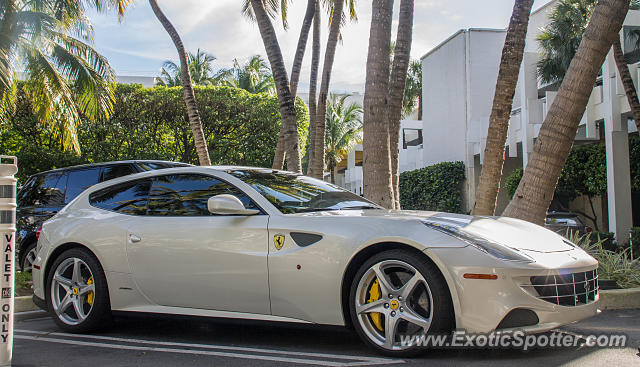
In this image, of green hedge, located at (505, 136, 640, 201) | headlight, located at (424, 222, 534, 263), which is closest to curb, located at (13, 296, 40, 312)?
headlight, located at (424, 222, 534, 263)

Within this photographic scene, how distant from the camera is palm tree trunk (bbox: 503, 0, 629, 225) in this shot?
6777mm

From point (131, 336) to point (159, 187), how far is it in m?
1.32

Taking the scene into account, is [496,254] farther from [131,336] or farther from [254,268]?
[131,336]

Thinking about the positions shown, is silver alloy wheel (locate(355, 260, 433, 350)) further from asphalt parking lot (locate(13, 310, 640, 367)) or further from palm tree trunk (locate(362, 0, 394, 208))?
palm tree trunk (locate(362, 0, 394, 208))

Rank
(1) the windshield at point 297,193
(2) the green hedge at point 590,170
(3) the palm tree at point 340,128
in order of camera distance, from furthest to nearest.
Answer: (3) the palm tree at point 340,128
(2) the green hedge at point 590,170
(1) the windshield at point 297,193

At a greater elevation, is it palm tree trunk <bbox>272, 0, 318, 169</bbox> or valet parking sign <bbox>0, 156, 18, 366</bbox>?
palm tree trunk <bbox>272, 0, 318, 169</bbox>

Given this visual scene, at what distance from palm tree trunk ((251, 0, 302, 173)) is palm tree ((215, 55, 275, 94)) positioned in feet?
99.9

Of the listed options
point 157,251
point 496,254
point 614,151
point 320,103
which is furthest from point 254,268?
point 614,151

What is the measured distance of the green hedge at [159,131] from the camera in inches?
802

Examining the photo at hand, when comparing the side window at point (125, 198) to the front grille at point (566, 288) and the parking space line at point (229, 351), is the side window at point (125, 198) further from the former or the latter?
the front grille at point (566, 288)

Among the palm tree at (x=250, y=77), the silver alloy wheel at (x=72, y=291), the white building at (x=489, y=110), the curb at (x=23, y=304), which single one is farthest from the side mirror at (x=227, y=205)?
the palm tree at (x=250, y=77)

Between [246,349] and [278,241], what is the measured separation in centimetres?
85

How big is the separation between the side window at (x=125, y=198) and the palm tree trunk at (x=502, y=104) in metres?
4.72

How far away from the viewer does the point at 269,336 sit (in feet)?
15.8
